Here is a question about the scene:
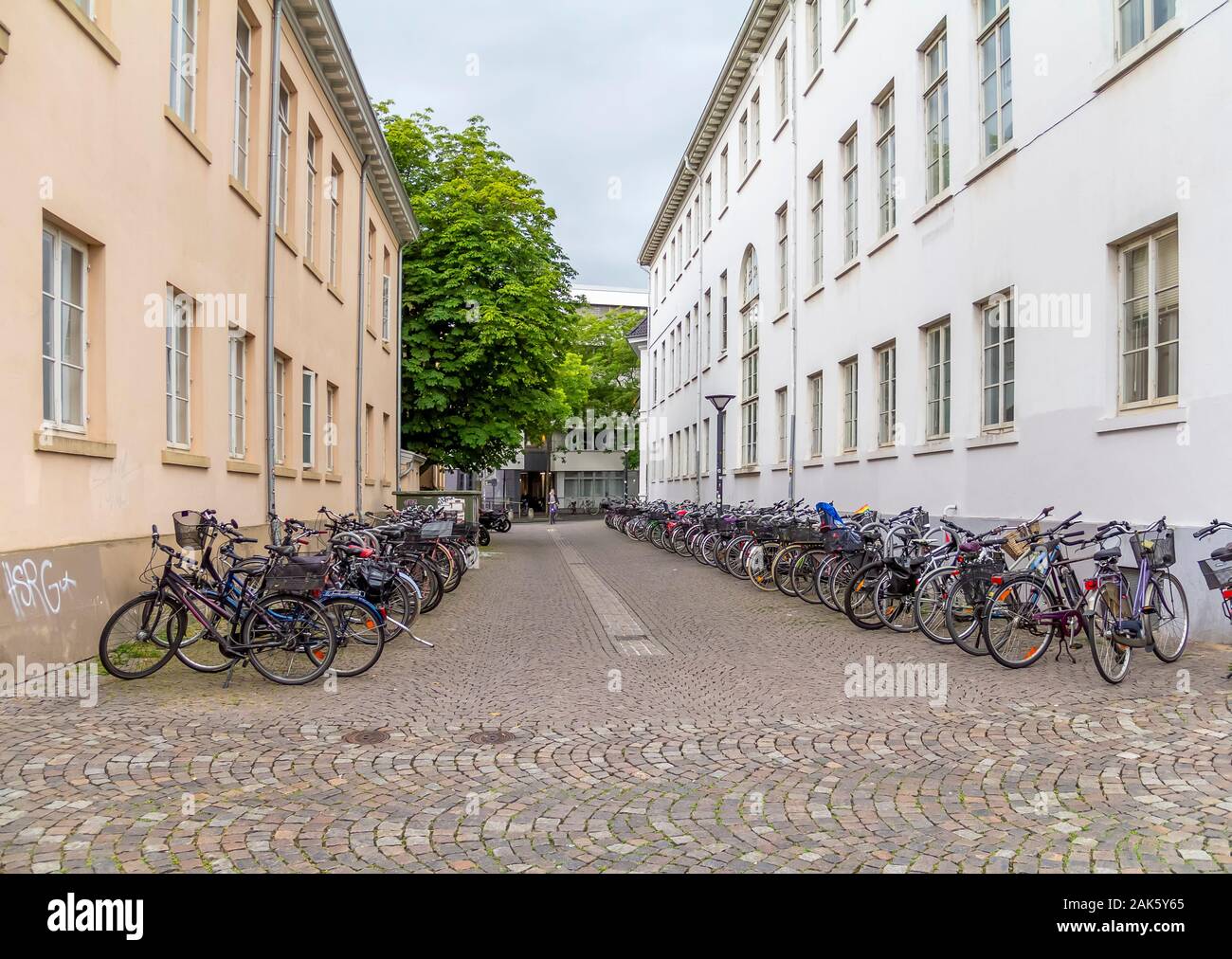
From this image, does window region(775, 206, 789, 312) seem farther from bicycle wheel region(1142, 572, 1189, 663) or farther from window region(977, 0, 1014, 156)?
bicycle wheel region(1142, 572, 1189, 663)

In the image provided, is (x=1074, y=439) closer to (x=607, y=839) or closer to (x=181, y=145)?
(x=607, y=839)

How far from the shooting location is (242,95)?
1269 centimetres

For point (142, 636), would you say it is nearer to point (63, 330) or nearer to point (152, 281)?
point (63, 330)

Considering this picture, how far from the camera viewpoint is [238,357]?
1272 cm

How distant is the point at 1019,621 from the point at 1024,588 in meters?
0.26

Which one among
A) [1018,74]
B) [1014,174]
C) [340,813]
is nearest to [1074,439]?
[1014,174]

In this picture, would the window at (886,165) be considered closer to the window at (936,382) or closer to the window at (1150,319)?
the window at (936,382)

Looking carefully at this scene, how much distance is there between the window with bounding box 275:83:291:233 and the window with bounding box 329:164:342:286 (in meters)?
2.64

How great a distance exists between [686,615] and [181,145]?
7414 mm

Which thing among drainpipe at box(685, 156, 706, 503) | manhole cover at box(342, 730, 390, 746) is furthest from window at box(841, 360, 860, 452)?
drainpipe at box(685, 156, 706, 503)

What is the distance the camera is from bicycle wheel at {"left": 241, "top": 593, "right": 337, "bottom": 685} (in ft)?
22.9

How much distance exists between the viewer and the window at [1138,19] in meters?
9.14

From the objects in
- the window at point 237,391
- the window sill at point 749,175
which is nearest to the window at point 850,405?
the window sill at point 749,175

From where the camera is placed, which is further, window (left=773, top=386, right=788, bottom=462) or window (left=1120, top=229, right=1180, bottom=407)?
window (left=773, top=386, right=788, bottom=462)
